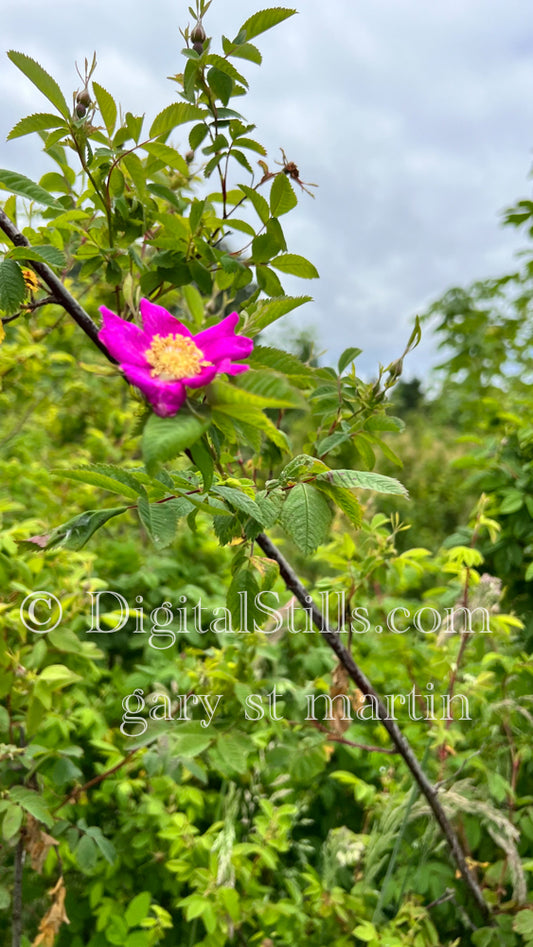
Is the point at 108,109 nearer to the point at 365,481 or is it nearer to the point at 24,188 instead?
the point at 24,188

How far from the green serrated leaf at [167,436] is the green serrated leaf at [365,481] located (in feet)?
0.70

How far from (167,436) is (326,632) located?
1.96 ft

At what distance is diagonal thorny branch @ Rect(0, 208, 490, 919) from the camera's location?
77 centimetres

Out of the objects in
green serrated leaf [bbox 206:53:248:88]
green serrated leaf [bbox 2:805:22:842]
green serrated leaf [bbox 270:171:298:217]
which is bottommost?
green serrated leaf [bbox 2:805:22:842]

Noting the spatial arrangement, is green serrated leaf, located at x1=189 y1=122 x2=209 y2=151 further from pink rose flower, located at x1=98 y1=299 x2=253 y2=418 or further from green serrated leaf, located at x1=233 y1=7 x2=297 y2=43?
pink rose flower, located at x1=98 y1=299 x2=253 y2=418

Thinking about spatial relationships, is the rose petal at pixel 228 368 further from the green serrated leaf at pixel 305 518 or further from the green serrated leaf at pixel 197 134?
the green serrated leaf at pixel 197 134

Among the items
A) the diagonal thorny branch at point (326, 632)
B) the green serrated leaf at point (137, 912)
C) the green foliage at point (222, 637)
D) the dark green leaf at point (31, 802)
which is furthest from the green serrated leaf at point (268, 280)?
the green serrated leaf at point (137, 912)

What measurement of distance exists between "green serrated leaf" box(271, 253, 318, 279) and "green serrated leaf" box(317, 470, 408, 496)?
293mm

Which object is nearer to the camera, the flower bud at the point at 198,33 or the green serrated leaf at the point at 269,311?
the green serrated leaf at the point at 269,311

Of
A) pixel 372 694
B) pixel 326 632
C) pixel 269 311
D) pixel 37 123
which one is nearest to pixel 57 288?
pixel 37 123

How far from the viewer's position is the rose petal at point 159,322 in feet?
1.95

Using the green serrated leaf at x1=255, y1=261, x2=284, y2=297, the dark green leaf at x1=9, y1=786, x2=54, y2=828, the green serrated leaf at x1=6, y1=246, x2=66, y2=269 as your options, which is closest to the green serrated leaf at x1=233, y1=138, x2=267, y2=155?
the green serrated leaf at x1=255, y1=261, x2=284, y2=297

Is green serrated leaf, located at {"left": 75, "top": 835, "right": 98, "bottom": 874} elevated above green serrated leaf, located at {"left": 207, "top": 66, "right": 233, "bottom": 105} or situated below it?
Answer: below

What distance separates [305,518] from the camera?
2.19ft
